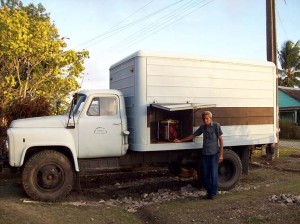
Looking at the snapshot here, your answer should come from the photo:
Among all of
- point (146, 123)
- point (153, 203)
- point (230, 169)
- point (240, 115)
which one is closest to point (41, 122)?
point (146, 123)

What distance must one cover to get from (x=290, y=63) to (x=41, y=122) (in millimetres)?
39106

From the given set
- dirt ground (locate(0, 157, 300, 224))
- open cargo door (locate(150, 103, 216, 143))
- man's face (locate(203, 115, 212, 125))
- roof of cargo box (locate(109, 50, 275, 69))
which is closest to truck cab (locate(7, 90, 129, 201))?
dirt ground (locate(0, 157, 300, 224))

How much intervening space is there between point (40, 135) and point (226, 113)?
4469 mm

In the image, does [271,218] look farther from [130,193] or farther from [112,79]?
[112,79]

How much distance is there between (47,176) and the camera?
8.03 m

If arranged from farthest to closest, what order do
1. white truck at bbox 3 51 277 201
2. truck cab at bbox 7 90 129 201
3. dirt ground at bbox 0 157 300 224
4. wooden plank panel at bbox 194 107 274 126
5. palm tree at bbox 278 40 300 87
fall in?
palm tree at bbox 278 40 300 87 → wooden plank panel at bbox 194 107 274 126 → white truck at bbox 3 51 277 201 → truck cab at bbox 7 90 129 201 → dirt ground at bbox 0 157 300 224

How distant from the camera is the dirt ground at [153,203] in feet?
22.0

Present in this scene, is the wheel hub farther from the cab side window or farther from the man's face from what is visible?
the man's face

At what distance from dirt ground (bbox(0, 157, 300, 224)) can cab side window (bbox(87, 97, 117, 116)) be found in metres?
1.85

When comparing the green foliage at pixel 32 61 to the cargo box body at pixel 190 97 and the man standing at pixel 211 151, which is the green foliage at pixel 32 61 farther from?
the man standing at pixel 211 151

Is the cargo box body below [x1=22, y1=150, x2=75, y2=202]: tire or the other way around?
the other way around

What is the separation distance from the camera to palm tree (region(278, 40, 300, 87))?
42594 millimetres

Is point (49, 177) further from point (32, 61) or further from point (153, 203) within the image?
point (32, 61)

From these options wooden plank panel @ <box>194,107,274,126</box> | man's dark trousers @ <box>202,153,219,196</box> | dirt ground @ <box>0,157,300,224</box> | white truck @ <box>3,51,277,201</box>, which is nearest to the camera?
dirt ground @ <box>0,157,300,224</box>
